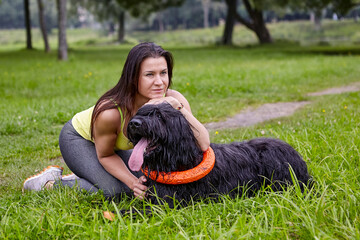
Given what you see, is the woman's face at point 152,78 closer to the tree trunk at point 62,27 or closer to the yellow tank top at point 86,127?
the yellow tank top at point 86,127

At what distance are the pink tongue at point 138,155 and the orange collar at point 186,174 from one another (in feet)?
0.92

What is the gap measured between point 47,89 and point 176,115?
9.08 m

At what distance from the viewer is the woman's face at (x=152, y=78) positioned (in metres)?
3.46

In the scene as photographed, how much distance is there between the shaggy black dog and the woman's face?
0.46 meters

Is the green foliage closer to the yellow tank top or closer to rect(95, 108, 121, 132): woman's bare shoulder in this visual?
the yellow tank top

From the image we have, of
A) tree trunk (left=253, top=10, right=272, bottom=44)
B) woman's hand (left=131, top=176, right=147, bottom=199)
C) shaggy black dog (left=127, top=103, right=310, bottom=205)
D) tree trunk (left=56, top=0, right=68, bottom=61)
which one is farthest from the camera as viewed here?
tree trunk (left=253, top=10, right=272, bottom=44)

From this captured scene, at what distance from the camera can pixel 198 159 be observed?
3.26m

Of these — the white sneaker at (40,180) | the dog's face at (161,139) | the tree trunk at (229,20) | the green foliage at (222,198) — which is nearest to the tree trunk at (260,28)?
the tree trunk at (229,20)

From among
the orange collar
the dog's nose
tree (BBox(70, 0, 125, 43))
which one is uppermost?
tree (BBox(70, 0, 125, 43))

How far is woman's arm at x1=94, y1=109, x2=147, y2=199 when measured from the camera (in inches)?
138

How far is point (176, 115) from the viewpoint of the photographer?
3.02 metres

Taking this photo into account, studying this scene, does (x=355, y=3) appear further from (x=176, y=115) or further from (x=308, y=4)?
(x=176, y=115)

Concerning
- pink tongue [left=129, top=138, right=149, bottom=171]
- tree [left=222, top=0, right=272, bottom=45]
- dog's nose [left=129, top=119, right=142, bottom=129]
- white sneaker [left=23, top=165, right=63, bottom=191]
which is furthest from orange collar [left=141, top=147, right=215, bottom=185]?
tree [left=222, top=0, right=272, bottom=45]

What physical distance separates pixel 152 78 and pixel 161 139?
31.2 inches
